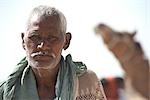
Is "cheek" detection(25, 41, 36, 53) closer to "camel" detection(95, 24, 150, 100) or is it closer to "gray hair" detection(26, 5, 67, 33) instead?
"gray hair" detection(26, 5, 67, 33)

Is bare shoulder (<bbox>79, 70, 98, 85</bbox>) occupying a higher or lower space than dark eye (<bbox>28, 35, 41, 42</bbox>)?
lower

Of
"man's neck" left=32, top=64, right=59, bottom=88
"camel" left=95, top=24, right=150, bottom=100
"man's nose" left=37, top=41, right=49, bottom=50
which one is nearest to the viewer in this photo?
"man's nose" left=37, top=41, right=49, bottom=50

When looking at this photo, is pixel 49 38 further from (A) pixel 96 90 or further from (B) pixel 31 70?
(A) pixel 96 90

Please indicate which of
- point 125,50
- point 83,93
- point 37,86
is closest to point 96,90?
point 83,93

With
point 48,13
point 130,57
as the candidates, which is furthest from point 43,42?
point 130,57

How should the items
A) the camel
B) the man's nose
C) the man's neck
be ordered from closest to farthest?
the man's nose, the man's neck, the camel

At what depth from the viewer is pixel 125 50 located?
5152 mm

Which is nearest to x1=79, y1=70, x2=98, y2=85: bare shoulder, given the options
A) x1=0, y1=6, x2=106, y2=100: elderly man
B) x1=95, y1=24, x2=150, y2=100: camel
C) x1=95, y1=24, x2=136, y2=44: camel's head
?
x1=0, y1=6, x2=106, y2=100: elderly man

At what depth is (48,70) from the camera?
87.0 inches

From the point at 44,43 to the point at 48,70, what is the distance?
0.66ft

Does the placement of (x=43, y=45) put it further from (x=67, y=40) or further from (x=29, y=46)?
(x=67, y=40)

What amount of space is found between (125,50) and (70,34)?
2966mm

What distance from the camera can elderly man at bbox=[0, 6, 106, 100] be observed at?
2092 mm

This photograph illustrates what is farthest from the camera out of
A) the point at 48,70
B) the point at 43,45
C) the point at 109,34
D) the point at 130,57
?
the point at 130,57
